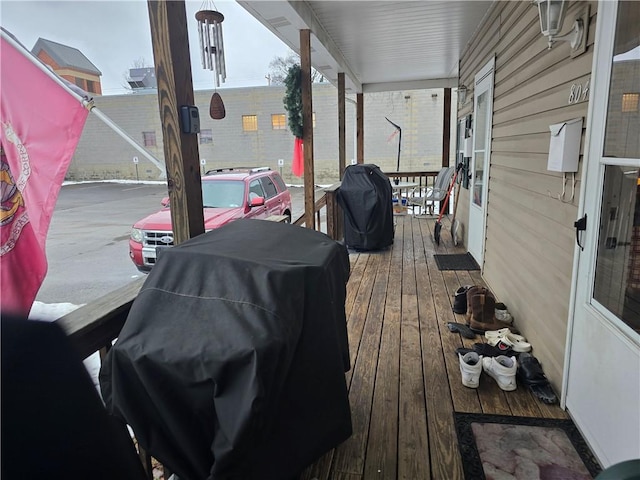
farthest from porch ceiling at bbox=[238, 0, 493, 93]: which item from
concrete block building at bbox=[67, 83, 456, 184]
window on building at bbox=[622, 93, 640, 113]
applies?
concrete block building at bbox=[67, 83, 456, 184]

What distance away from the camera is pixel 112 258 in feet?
22.9

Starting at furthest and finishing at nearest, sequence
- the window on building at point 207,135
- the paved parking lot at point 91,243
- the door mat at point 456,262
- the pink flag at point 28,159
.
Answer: the window on building at point 207,135, the paved parking lot at point 91,243, the door mat at point 456,262, the pink flag at point 28,159

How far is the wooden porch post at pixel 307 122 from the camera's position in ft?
13.2

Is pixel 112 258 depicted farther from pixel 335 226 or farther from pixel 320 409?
pixel 320 409

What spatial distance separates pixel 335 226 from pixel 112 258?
157 inches

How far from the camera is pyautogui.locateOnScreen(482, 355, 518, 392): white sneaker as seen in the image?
220 cm

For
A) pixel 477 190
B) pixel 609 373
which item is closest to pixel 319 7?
pixel 477 190

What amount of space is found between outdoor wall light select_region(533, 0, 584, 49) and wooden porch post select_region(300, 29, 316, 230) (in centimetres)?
241

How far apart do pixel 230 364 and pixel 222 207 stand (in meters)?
5.30

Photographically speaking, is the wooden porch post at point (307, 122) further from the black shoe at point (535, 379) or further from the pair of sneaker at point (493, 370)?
the black shoe at point (535, 379)

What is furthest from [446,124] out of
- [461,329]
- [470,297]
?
[461,329]

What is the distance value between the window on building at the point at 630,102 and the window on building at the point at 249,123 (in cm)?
1939

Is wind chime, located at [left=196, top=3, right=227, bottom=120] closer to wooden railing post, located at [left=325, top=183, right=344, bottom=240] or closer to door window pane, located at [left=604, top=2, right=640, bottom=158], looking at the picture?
wooden railing post, located at [left=325, top=183, right=344, bottom=240]

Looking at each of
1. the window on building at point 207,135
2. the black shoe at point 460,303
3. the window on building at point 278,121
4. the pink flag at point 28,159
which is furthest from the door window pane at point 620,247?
the window on building at point 207,135
